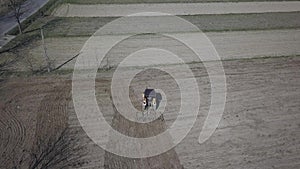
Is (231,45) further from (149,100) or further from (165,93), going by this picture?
(149,100)

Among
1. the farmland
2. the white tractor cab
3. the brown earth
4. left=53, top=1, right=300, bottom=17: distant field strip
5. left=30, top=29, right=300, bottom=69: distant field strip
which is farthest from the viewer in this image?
left=53, top=1, right=300, bottom=17: distant field strip

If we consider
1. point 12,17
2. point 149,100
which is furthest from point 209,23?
point 12,17

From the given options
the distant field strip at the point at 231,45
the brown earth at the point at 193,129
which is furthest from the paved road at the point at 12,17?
the brown earth at the point at 193,129

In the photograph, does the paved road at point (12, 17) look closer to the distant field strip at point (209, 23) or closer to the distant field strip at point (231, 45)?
the distant field strip at point (209, 23)

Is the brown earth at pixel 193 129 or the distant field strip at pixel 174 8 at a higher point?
the distant field strip at pixel 174 8

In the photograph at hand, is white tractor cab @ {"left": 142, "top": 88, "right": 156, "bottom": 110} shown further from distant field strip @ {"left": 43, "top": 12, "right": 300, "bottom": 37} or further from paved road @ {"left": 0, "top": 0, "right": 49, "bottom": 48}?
paved road @ {"left": 0, "top": 0, "right": 49, "bottom": 48}

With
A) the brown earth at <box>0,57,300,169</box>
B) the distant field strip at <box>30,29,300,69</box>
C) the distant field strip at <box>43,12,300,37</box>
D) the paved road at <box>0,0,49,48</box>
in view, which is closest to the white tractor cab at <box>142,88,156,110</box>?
the brown earth at <box>0,57,300,169</box>

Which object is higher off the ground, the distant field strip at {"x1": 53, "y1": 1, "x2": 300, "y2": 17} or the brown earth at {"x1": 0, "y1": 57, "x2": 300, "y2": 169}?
the distant field strip at {"x1": 53, "y1": 1, "x2": 300, "y2": 17}
